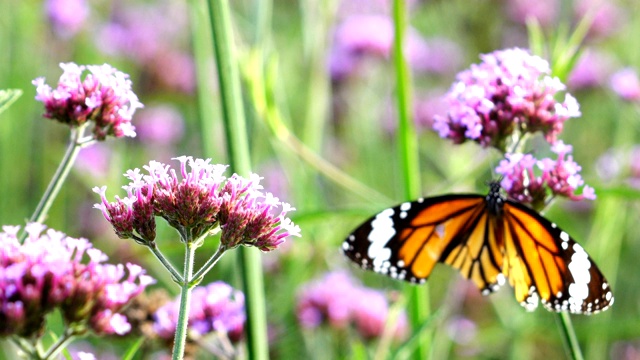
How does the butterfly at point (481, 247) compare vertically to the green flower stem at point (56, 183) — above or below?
above

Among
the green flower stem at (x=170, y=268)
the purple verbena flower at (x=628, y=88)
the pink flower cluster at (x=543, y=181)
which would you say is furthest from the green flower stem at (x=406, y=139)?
the purple verbena flower at (x=628, y=88)

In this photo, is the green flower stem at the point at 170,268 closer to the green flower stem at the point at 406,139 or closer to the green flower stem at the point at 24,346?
the green flower stem at the point at 24,346

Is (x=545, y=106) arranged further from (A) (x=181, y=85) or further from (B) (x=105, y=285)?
(A) (x=181, y=85)

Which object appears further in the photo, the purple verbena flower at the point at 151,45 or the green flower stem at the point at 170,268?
the purple verbena flower at the point at 151,45

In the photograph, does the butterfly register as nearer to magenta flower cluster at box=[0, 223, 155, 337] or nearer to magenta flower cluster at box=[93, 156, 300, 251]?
magenta flower cluster at box=[93, 156, 300, 251]

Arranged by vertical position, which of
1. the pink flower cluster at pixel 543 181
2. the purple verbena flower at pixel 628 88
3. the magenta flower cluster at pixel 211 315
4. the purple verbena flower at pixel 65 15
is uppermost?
the purple verbena flower at pixel 65 15

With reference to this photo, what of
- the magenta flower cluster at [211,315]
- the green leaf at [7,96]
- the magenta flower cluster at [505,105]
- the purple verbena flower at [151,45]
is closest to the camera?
the green leaf at [7,96]

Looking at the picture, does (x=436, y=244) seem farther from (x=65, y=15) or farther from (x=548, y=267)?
(x=65, y=15)
